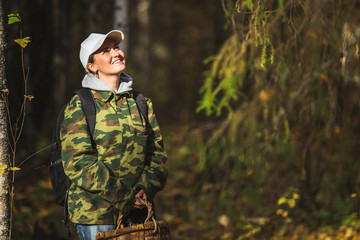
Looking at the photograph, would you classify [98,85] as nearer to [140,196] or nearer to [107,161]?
[107,161]

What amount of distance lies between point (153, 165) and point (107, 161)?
372mm

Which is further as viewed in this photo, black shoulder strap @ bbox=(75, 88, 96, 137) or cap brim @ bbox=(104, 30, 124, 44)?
cap brim @ bbox=(104, 30, 124, 44)

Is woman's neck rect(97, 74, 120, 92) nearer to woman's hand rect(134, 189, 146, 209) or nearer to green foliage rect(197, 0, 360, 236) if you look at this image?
woman's hand rect(134, 189, 146, 209)

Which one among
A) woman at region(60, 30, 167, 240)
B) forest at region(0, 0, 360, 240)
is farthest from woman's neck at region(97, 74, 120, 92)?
forest at region(0, 0, 360, 240)

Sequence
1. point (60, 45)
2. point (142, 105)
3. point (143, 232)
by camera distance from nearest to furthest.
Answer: point (143, 232), point (142, 105), point (60, 45)

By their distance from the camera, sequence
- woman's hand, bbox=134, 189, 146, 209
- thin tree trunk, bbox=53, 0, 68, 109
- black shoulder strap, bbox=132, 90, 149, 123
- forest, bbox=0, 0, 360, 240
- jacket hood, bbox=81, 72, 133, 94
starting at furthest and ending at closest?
thin tree trunk, bbox=53, 0, 68, 109 < forest, bbox=0, 0, 360, 240 < black shoulder strap, bbox=132, 90, 149, 123 < jacket hood, bbox=81, 72, 133, 94 < woman's hand, bbox=134, 189, 146, 209

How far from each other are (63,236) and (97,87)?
3.11 meters

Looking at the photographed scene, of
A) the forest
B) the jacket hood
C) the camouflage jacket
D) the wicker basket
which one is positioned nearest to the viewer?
the wicker basket

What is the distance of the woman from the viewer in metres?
3.06

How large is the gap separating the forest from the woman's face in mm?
557

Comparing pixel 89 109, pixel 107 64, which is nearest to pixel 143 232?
pixel 89 109

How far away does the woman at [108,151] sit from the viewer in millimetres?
3057

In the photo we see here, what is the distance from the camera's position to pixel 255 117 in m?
6.14

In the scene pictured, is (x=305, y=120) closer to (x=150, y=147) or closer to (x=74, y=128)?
(x=150, y=147)
